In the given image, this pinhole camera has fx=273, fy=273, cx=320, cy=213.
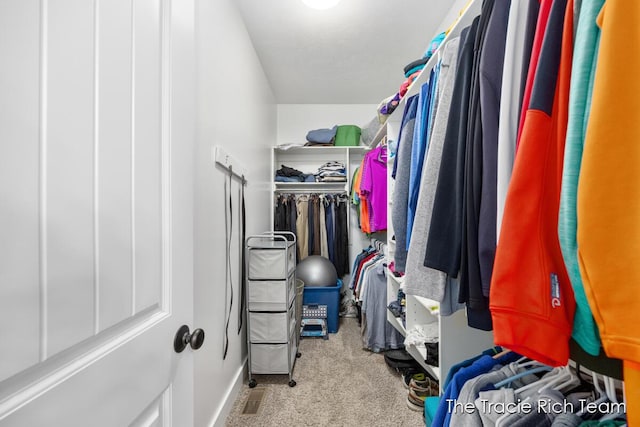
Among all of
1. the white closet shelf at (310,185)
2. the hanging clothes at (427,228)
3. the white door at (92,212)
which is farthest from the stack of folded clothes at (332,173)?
the white door at (92,212)

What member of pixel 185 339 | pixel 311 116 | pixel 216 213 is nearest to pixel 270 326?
pixel 216 213

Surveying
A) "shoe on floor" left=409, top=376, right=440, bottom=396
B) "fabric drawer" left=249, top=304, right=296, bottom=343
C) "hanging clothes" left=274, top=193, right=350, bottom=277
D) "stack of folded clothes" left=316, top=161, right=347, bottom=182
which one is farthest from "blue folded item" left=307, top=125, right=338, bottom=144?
"shoe on floor" left=409, top=376, right=440, bottom=396

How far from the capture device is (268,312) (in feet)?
6.21

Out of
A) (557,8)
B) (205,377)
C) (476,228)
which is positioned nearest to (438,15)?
(557,8)

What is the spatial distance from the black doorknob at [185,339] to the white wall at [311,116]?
3.10 metres

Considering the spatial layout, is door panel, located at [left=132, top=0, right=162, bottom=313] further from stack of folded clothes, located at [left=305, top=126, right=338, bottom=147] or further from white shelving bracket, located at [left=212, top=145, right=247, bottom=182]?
stack of folded clothes, located at [left=305, top=126, right=338, bottom=147]

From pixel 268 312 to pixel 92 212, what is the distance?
159 cm

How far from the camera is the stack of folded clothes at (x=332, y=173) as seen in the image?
129 inches

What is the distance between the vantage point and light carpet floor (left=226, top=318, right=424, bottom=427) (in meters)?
1.57

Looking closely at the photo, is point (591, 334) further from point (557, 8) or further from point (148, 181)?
point (148, 181)

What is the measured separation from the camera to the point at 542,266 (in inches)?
18.6

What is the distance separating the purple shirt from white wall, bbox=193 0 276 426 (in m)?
1.09

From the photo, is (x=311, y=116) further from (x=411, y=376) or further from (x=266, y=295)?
(x=411, y=376)

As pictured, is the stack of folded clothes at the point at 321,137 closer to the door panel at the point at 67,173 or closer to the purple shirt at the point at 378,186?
the purple shirt at the point at 378,186
